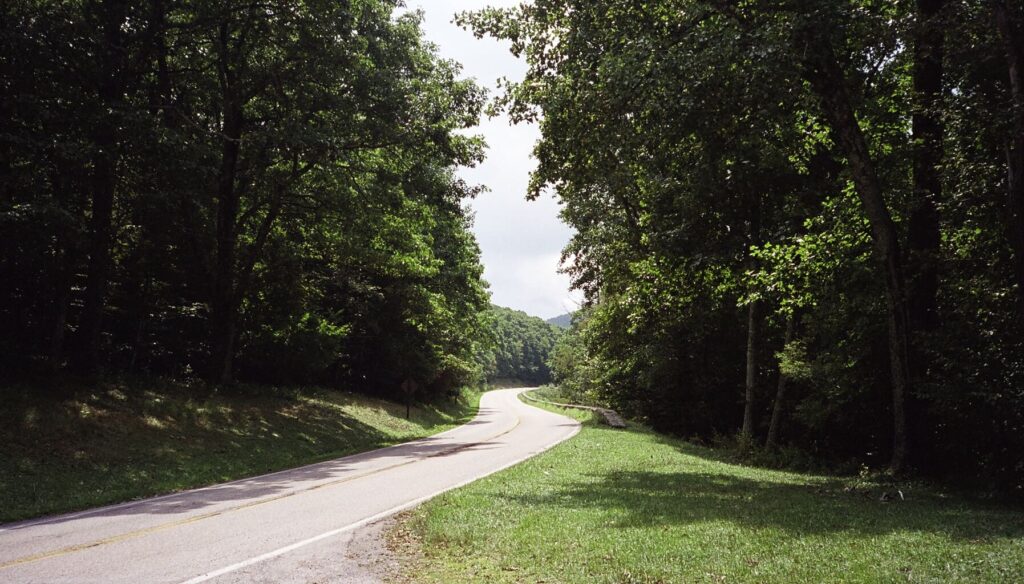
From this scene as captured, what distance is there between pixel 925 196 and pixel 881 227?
101cm

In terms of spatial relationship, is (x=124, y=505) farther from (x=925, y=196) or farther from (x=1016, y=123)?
(x=925, y=196)

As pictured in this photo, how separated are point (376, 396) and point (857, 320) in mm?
28848

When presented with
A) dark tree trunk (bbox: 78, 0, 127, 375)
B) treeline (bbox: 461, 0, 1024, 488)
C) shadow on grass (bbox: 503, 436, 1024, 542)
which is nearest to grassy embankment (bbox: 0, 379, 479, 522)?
dark tree trunk (bbox: 78, 0, 127, 375)

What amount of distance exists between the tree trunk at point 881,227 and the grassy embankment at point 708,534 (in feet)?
6.56

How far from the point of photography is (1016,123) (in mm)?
8633

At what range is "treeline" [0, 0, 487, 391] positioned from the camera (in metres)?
14.1

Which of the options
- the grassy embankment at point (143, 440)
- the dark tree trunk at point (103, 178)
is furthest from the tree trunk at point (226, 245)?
the dark tree trunk at point (103, 178)

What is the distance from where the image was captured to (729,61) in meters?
10.3

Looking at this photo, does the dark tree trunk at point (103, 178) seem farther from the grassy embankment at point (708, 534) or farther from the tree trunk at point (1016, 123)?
the tree trunk at point (1016, 123)

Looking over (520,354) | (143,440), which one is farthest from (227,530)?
(520,354)

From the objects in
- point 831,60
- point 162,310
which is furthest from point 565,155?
point 162,310

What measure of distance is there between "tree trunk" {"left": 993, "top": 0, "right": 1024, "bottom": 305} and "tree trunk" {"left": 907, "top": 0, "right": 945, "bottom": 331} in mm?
2693

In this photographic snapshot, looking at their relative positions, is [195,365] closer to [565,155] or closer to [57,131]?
[57,131]

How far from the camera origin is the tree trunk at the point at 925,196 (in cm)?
1180
